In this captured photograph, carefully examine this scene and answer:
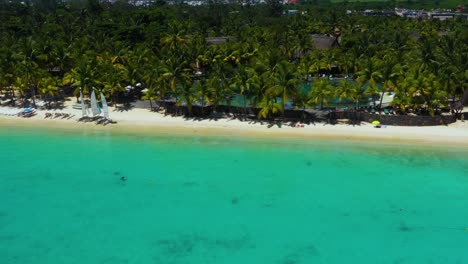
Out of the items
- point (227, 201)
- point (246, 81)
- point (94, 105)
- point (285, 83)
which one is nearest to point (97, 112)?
point (94, 105)

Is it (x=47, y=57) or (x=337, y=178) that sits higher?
(x=47, y=57)

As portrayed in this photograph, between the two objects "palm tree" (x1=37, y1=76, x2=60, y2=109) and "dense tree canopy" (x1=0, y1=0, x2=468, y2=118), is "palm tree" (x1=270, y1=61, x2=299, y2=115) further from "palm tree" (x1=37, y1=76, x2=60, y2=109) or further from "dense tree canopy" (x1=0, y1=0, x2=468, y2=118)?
"palm tree" (x1=37, y1=76, x2=60, y2=109)

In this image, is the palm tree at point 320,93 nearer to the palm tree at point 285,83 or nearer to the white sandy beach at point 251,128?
the palm tree at point 285,83

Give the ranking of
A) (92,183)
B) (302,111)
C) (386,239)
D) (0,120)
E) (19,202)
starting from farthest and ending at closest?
(0,120) → (302,111) → (92,183) → (19,202) → (386,239)

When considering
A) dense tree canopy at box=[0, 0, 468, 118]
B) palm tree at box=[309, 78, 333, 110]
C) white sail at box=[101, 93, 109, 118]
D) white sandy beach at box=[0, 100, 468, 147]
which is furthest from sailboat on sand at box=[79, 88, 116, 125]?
palm tree at box=[309, 78, 333, 110]

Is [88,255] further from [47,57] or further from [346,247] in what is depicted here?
[47,57]

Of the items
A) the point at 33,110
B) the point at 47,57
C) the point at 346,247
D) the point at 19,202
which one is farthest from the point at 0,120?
the point at 346,247
